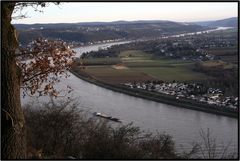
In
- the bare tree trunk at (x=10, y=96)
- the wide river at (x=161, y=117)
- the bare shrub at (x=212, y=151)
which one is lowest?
Answer: the wide river at (x=161, y=117)

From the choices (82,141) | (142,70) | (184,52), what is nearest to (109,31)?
(184,52)

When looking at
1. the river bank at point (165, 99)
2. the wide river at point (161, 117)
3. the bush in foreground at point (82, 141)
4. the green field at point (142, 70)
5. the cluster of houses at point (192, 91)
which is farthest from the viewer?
the green field at point (142, 70)

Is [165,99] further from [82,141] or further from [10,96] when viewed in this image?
[10,96]

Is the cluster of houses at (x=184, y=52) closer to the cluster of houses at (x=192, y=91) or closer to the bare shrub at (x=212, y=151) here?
the cluster of houses at (x=192, y=91)

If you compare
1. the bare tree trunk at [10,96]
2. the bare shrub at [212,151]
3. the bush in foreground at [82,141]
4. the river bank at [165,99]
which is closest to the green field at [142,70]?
the river bank at [165,99]

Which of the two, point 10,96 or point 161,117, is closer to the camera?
point 10,96

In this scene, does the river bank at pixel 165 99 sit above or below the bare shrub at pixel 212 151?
below

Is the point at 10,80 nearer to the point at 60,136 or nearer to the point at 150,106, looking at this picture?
the point at 60,136
